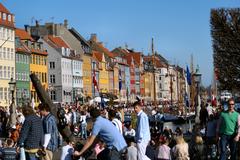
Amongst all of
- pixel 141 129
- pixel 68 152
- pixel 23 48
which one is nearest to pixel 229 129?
pixel 141 129

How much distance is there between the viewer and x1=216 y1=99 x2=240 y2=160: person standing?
47.5ft

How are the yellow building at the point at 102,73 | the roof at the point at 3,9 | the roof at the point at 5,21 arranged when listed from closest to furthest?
the roof at the point at 5,21 → the roof at the point at 3,9 → the yellow building at the point at 102,73

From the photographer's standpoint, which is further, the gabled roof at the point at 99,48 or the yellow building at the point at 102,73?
the gabled roof at the point at 99,48

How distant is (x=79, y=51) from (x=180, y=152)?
4203 inches

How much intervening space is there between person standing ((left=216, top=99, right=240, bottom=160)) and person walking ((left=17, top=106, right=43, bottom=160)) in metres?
4.05

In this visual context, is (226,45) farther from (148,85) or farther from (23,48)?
(148,85)

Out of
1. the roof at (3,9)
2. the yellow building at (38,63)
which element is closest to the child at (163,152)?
the roof at (3,9)

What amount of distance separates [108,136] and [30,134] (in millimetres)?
3110

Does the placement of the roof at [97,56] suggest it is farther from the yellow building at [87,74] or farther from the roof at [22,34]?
the roof at [22,34]

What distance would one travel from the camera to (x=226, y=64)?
47.2 metres

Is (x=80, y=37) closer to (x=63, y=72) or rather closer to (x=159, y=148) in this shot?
(x=63, y=72)

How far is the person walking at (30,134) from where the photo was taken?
1277 centimetres

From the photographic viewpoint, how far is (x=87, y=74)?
12469 cm

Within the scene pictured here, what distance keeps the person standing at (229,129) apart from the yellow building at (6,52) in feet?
241
